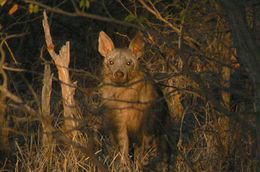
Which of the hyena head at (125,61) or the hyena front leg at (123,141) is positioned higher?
the hyena head at (125,61)

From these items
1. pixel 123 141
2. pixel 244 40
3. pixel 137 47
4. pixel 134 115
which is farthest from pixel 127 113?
pixel 244 40

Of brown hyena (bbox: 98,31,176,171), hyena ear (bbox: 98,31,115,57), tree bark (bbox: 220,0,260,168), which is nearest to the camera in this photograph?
tree bark (bbox: 220,0,260,168)

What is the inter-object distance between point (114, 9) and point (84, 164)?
221 inches

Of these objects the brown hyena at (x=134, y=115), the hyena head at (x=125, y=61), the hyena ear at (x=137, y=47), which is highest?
the hyena ear at (x=137, y=47)

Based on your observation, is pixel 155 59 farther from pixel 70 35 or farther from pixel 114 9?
pixel 70 35

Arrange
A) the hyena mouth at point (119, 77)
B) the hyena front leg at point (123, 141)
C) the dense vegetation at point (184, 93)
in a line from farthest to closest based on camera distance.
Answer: the hyena mouth at point (119, 77)
the hyena front leg at point (123, 141)
the dense vegetation at point (184, 93)

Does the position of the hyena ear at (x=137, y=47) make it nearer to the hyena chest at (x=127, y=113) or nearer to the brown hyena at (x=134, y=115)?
the brown hyena at (x=134, y=115)

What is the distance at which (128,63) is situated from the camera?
27.9 feet

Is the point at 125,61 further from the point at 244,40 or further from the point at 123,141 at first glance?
the point at 244,40

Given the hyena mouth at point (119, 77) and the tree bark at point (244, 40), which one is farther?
the hyena mouth at point (119, 77)

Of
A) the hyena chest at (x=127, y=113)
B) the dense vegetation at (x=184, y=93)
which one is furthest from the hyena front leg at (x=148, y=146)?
the dense vegetation at (x=184, y=93)

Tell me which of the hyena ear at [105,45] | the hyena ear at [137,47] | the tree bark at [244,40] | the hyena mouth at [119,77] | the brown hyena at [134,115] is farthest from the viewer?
the hyena ear at [105,45]

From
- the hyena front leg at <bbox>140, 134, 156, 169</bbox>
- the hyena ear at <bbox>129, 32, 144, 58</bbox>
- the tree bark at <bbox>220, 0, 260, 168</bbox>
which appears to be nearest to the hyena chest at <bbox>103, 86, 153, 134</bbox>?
the hyena front leg at <bbox>140, 134, 156, 169</bbox>

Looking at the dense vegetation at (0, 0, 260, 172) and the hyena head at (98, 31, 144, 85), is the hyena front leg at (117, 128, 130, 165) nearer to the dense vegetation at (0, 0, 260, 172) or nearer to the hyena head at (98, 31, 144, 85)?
the dense vegetation at (0, 0, 260, 172)
